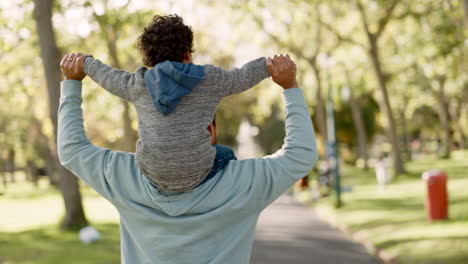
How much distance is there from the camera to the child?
165cm

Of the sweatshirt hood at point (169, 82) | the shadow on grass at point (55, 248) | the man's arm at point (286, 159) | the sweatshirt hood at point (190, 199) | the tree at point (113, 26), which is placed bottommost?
the shadow on grass at point (55, 248)

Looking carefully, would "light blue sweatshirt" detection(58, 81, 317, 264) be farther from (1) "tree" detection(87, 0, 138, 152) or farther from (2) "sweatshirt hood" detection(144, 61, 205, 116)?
(1) "tree" detection(87, 0, 138, 152)

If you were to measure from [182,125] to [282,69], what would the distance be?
33 cm

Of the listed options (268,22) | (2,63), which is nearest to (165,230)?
(2,63)

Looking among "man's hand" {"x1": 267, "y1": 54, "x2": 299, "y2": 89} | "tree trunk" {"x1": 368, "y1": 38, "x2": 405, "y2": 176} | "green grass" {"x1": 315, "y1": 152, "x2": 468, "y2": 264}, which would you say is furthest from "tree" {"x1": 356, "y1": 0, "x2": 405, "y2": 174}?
"man's hand" {"x1": 267, "y1": 54, "x2": 299, "y2": 89}

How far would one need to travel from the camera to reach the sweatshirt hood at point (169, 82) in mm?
1627

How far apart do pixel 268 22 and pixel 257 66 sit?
94.8ft

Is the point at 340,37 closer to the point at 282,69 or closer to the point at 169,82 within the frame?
the point at 282,69

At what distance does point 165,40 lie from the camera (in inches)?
70.3

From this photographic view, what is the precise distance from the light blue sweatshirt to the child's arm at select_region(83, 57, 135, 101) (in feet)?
0.36

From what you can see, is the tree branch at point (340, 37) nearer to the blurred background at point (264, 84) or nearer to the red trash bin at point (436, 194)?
the blurred background at point (264, 84)

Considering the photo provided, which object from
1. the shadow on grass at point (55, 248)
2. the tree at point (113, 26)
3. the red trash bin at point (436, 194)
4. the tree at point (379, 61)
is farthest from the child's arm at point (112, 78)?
the tree at point (379, 61)

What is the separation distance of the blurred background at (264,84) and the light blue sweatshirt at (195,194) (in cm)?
54

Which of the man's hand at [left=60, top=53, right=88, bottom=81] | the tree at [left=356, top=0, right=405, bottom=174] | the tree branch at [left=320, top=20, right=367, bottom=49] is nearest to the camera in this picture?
the man's hand at [left=60, top=53, right=88, bottom=81]
